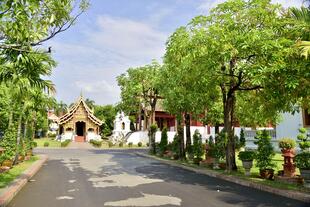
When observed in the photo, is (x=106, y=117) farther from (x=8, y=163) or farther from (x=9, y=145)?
(x=8, y=163)

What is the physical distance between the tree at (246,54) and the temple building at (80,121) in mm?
40480

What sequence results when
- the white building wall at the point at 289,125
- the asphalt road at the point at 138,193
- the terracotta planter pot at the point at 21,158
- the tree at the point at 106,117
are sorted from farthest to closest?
the tree at the point at 106,117, the white building wall at the point at 289,125, the terracotta planter pot at the point at 21,158, the asphalt road at the point at 138,193

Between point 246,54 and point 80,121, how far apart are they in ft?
149

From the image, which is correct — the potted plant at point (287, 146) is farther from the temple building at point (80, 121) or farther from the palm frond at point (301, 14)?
the temple building at point (80, 121)

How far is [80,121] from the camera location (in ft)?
181

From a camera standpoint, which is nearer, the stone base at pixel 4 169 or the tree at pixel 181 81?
the tree at pixel 181 81

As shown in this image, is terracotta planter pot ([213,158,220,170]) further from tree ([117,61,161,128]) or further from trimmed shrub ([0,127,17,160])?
tree ([117,61,161,128])

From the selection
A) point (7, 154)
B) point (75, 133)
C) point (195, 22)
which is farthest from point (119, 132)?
point (195, 22)

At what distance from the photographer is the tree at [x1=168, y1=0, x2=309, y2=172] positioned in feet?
35.4

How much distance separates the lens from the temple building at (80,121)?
54594 millimetres

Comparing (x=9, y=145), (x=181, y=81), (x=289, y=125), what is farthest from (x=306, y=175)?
A: (x=289, y=125)

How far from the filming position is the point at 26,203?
939 centimetres

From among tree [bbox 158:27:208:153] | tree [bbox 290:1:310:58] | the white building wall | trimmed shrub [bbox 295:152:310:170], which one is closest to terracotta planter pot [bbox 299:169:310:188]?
trimmed shrub [bbox 295:152:310:170]

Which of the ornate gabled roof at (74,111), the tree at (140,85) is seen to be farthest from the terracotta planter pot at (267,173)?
the ornate gabled roof at (74,111)
